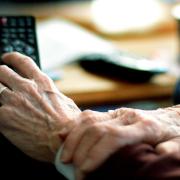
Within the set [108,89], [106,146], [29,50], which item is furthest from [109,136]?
[108,89]

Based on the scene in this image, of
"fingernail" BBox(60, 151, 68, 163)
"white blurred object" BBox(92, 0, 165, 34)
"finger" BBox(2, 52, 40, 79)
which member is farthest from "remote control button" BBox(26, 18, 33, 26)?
"white blurred object" BBox(92, 0, 165, 34)

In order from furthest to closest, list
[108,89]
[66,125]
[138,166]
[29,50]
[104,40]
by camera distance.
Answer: [104,40], [108,89], [29,50], [66,125], [138,166]

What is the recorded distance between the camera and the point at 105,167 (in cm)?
65

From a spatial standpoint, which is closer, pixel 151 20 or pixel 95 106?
pixel 95 106

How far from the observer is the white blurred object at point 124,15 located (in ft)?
5.07

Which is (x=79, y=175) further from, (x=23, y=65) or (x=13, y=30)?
(x=13, y=30)

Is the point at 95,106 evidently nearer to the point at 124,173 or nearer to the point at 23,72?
the point at 23,72

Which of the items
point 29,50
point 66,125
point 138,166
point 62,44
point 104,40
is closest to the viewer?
point 138,166

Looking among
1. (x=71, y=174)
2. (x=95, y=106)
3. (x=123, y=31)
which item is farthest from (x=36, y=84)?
(x=123, y=31)

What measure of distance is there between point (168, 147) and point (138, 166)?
0.28ft

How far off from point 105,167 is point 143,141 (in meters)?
0.08

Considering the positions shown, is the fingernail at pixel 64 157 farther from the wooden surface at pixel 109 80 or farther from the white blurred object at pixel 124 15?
the white blurred object at pixel 124 15

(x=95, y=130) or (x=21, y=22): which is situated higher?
(x=21, y=22)

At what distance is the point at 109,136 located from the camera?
66 cm
